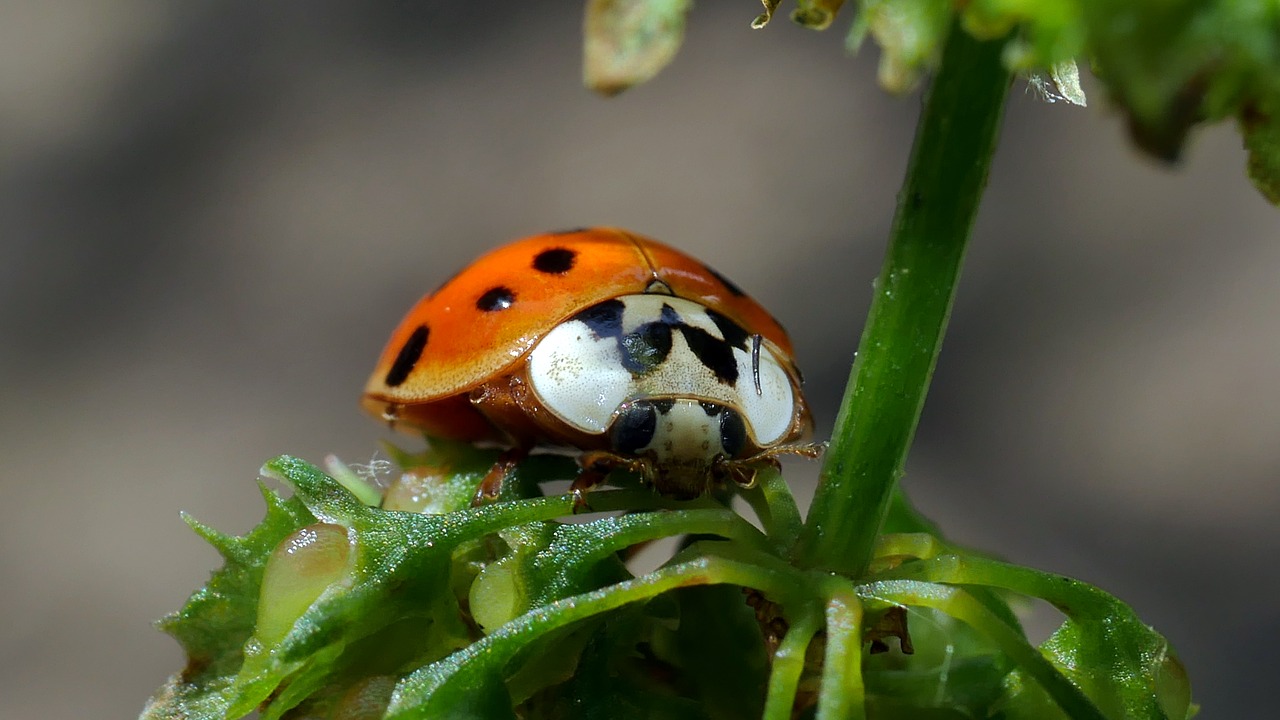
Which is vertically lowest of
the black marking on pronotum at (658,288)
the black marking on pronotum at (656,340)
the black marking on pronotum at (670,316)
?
the black marking on pronotum at (656,340)

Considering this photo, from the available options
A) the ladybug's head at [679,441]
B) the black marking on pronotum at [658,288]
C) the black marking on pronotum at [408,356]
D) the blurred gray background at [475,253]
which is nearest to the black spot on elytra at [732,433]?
the ladybug's head at [679,441]

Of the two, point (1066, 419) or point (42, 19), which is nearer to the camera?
point (1066, 419)

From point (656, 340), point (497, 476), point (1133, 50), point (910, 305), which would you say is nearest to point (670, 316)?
point (656, 340)

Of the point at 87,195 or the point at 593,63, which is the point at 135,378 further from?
the point at 593,63

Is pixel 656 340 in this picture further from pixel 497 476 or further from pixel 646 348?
pixel 497 476

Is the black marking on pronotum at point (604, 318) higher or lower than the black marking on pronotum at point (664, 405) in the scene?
higher

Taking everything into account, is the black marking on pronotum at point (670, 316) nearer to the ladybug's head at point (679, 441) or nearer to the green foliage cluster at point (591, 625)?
the ladybug's head at point (679, 441)

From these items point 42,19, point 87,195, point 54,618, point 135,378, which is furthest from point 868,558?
point 42,19
